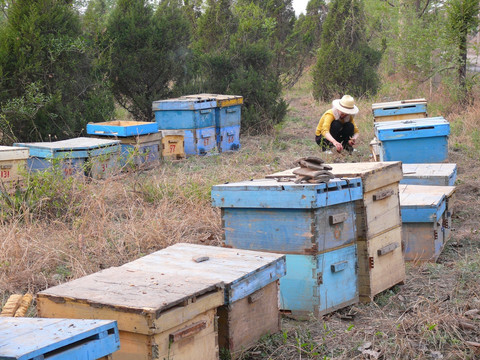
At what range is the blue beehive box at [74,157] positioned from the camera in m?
7.86

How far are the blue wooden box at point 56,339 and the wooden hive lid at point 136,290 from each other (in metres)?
0.31

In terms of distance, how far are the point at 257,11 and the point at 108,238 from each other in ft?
37.6

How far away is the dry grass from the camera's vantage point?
4039 mm

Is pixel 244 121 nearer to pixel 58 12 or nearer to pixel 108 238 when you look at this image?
pixel 58 12

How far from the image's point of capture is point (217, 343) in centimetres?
355

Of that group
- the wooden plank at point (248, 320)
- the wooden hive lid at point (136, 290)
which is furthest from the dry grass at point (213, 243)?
the wooden hive lid at point (136, 290)

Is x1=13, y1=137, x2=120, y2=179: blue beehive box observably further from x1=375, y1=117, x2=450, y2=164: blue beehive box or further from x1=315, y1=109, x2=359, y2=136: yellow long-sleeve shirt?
x1=375, y1=117, x2=450, y2=164: blue beehive box

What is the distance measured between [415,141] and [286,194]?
4434 mm

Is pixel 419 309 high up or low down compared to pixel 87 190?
down

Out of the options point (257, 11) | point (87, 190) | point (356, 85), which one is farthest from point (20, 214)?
point (356, 85)

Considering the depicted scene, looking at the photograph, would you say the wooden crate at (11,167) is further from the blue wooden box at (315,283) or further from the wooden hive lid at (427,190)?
the wooden hive lid at (427,190)

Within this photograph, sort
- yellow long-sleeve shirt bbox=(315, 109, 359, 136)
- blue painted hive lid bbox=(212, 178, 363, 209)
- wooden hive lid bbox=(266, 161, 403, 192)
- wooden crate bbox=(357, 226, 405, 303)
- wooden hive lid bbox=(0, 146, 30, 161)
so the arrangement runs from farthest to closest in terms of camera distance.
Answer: yellow long-sleeve shirt bbox=(315, 109, 359, 136), wooden hive lid bbox=(0, 146, 30, 161), wooden crate bbox=(357, 226, 405, 303), wooden hive lid bbox=(266, 161, 403, 192), blue painted hive lid bbox=(212, 178, 363, 209)

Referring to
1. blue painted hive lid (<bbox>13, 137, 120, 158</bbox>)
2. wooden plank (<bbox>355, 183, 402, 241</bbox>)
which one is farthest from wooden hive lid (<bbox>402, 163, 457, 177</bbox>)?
blue painted hive lid (<bbox>13, 137, 120, 158</bbox>)

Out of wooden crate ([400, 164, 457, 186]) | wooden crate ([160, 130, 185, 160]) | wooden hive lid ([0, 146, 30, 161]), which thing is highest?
wooden hive lid ([0, 146, 30, 161])
